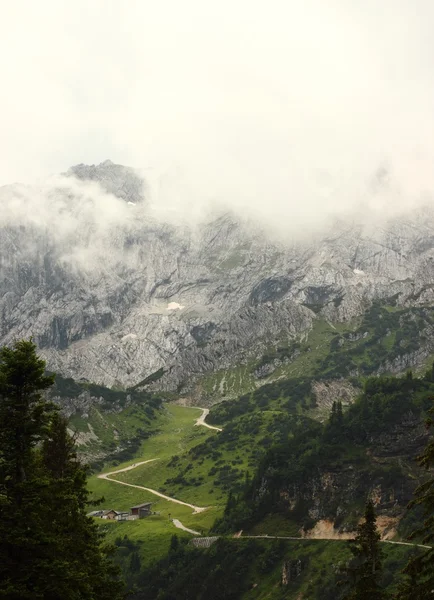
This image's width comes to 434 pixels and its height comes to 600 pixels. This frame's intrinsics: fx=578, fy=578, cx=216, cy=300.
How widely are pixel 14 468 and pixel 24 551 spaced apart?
5.24m

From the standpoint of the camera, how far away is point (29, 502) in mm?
36406

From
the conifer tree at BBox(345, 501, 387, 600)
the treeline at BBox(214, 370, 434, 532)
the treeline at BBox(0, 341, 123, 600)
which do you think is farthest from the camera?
the treeline at BBox(214, 370, 434, 532)

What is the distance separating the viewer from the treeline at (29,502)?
34531mm

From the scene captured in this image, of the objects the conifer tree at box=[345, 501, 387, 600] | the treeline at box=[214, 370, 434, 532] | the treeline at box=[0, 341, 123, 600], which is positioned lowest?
the treeline at box=[214, 370, 434, 532]

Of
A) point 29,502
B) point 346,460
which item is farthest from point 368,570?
point 346,460

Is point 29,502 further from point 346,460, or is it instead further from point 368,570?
point 346,460

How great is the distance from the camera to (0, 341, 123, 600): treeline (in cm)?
3453

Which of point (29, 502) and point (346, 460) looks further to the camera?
point (346, 460)

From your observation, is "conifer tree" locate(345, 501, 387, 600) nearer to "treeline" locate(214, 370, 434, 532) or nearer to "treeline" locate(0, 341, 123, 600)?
"treeline" locate(0, 341, 123, 600)

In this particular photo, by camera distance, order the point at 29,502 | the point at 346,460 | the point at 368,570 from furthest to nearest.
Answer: the point at 346,460
the point at 368,570
the point at 29,502

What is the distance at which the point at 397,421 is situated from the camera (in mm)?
182375

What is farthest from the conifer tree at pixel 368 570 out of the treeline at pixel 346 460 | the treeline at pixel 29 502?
the treeline at pixel 346 460

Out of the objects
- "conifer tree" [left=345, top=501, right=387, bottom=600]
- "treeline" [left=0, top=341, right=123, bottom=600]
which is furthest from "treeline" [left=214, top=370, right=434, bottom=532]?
"treeline" [left=0, top=341, right=123, bottom=600]

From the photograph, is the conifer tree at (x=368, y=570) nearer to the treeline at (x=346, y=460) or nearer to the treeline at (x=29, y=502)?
the treeline at (x=29, y=502)
